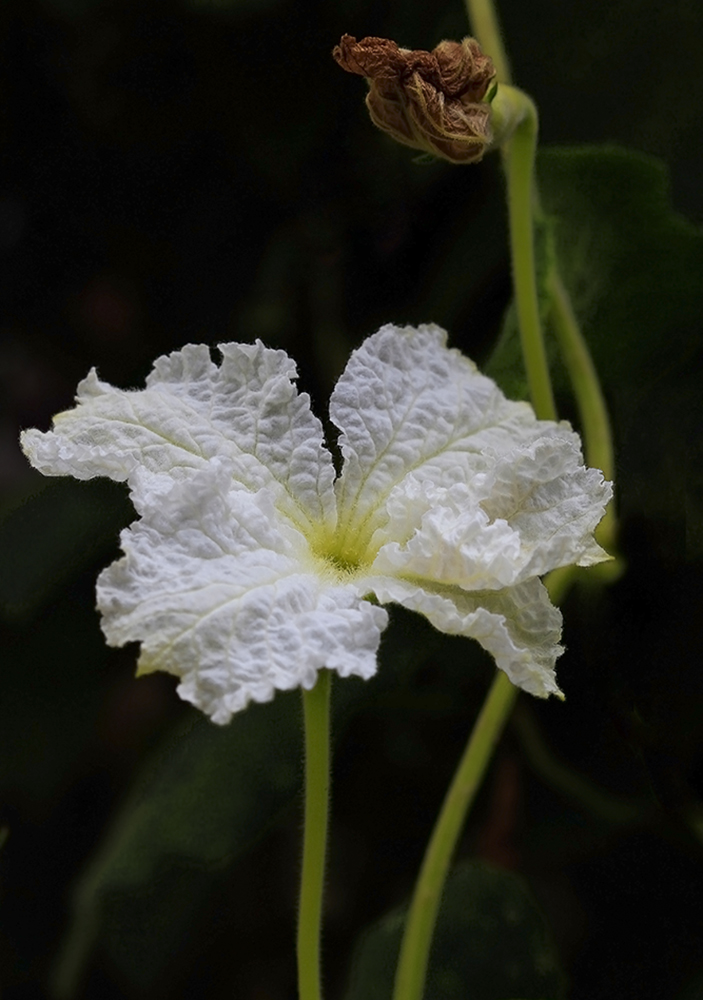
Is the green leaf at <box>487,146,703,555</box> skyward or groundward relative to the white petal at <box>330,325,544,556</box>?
groundward

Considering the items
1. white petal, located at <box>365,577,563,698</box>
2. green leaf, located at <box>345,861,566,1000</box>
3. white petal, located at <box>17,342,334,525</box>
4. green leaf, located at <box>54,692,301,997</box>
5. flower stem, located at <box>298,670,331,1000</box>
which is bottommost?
green leaf, located at <box>345,861,566,1000</box>

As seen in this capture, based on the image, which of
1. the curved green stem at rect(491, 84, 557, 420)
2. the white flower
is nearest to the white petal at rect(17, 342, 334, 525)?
the white flower

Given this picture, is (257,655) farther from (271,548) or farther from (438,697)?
(438,697)

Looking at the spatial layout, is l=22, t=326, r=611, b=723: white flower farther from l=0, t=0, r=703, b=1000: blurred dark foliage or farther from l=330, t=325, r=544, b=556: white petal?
l=0, t=0, r=703, b=1000: blurred dark foliage

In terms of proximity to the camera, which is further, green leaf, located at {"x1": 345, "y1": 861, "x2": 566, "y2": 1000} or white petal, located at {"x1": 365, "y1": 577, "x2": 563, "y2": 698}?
green leaf, located at {"x1": 345, "y1": 861, "x2": 566, "y2": 1000}

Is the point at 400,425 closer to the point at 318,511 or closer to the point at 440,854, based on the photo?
the point at 318,511
